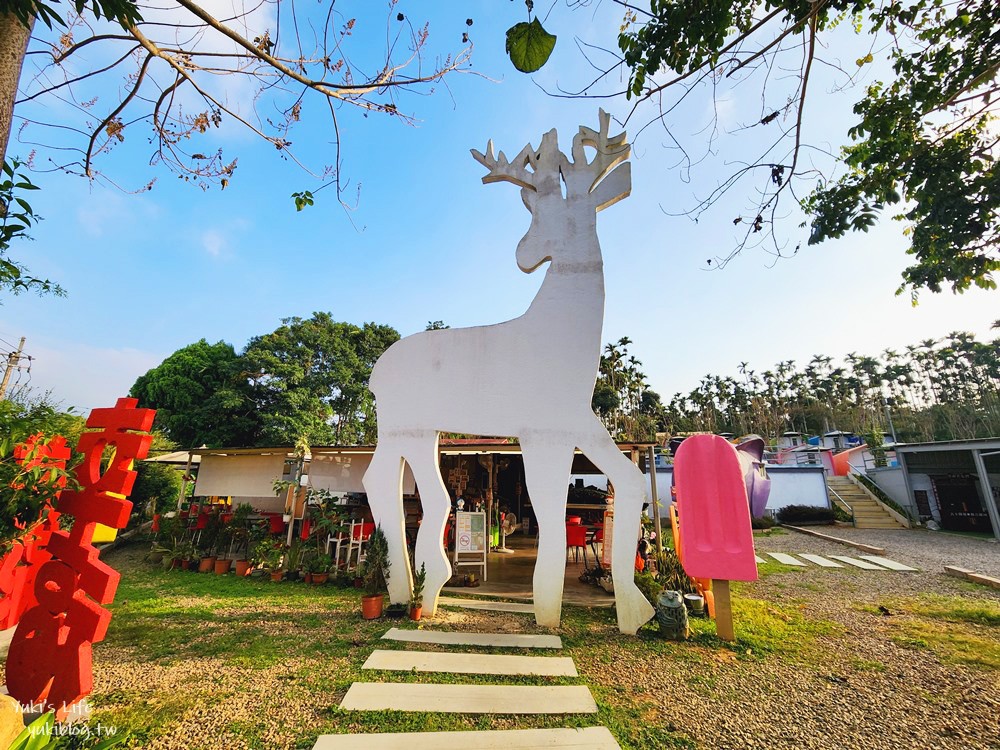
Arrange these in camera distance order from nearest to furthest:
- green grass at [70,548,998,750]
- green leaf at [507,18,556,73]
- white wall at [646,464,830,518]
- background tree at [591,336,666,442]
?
green leaf at [507,18,556,73]
green grass at [70,548,998,750]
white wall at [646,464,830,518]
background tree at [591,336,666,442]

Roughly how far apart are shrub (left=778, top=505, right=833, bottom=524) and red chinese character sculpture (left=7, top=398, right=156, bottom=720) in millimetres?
23734

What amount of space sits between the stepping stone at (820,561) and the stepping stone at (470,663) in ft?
32.1

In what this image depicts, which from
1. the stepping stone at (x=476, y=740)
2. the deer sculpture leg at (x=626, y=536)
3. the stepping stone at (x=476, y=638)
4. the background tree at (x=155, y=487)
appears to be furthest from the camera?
the background tree at (x=155, y=487)

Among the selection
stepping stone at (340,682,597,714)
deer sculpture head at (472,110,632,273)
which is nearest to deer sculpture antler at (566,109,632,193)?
deer sculpture head at (472,110,632,273)

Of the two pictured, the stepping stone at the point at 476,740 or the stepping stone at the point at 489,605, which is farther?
the stepping stone at the point at 489,605

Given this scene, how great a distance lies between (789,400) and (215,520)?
60.5m

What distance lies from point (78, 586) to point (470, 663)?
367 cm

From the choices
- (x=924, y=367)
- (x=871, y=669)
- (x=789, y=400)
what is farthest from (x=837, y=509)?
(x=924, y=367)

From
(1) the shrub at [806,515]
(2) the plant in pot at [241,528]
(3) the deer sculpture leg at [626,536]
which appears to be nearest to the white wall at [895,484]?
(1) the shrub at [806,515]

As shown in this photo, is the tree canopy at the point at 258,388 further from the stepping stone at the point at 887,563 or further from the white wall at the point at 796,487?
the white wall at the point at 796,487

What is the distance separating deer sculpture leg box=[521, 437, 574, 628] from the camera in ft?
18.2

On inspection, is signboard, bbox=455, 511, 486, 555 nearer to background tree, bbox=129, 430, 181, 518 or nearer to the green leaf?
the green leaf

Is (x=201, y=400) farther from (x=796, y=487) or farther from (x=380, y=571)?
(x=796, y=487)

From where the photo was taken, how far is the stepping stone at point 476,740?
3.17 metres
